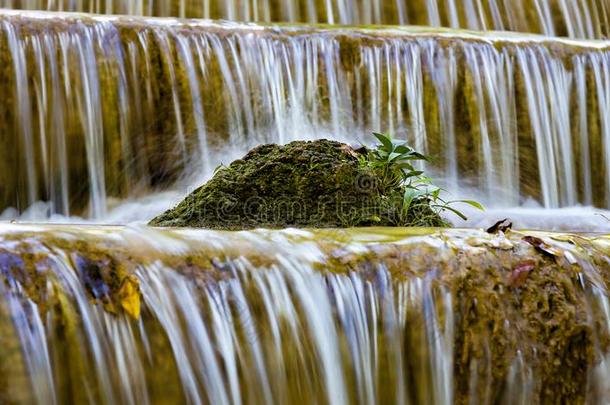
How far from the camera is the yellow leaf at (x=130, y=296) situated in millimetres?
3041

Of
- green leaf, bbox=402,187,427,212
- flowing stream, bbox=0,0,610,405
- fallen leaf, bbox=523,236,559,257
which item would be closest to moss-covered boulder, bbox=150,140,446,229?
green leaf, bbox=402,187,427,212

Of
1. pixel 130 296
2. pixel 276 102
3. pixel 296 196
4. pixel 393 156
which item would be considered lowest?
pixel 130 296

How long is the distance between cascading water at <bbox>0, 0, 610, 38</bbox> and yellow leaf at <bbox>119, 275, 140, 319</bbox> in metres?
5.13

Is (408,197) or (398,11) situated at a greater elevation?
(398,11)

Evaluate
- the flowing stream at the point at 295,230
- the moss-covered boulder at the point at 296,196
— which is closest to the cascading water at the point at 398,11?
the flowing stream at the point at 295,230

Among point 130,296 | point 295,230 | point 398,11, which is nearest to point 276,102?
point 398,11

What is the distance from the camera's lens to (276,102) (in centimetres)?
658

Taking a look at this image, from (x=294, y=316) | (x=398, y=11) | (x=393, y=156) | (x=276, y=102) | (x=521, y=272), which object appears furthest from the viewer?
(x=398, y=11)

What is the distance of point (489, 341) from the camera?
356 cm

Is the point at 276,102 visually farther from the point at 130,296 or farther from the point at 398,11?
the point at 130,296

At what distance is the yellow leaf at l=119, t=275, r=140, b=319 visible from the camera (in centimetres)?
304

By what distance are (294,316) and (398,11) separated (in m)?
5.82

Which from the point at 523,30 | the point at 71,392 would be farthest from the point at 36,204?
the point at 523,30

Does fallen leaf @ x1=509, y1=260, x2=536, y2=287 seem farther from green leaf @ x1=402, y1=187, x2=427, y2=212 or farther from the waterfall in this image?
green leaf @ x1=402, y1=187, x2=427, y2=212
